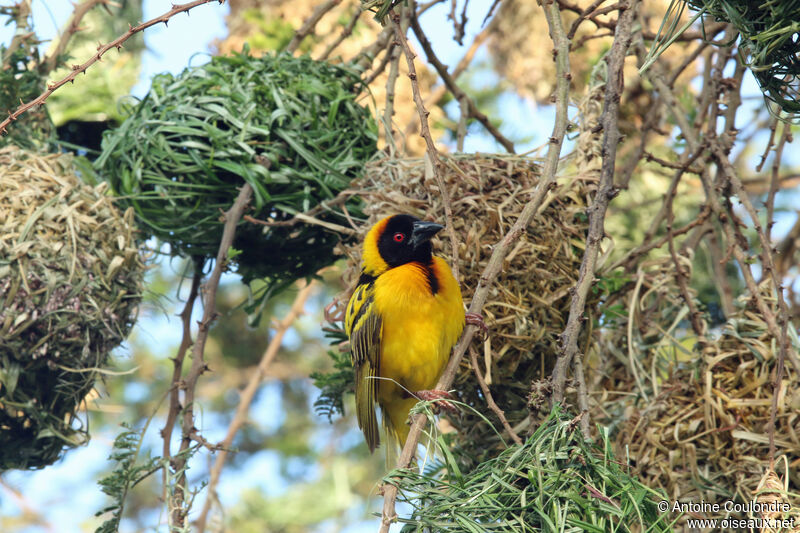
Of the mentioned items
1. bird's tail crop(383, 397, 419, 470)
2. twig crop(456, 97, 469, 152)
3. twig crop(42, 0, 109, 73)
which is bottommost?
bird's tail crop(383, 397, 419, 470)

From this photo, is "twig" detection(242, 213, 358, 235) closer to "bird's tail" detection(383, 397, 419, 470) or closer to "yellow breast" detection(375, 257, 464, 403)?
"yellow breast" detection(375, 257, 464, 403)

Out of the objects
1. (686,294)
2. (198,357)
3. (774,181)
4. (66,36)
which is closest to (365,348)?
(198,357)

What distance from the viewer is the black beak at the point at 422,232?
7.76 ft

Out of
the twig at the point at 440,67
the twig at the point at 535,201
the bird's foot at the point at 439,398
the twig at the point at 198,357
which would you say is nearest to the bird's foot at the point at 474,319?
the twig at the point at 535,201

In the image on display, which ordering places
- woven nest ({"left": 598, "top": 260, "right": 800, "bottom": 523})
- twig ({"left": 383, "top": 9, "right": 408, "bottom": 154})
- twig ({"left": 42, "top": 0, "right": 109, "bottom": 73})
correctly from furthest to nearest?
twig ({"left": 42, "top": 0, "right": 109, "bottom": 73}), twig ({"left": 383, "top": 9, "right": 408, "bottom": 154}), woven nest ({"left": 598, "top": 260, "right": 800, "bottom": 523})

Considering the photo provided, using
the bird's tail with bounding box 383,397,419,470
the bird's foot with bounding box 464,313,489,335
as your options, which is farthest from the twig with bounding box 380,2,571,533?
the bird's tail with bounding box 383,397,419,470

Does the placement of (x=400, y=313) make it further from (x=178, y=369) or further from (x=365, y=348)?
(x=178, y=369)

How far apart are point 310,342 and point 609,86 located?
4.01m

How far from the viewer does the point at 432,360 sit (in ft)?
8.05

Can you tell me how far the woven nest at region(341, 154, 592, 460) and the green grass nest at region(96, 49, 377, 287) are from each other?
386 mm

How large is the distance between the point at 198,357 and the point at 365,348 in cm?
48

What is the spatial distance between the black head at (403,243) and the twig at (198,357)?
1.54ft

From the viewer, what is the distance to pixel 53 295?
8.48ft

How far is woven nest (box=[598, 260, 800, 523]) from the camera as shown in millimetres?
2166
